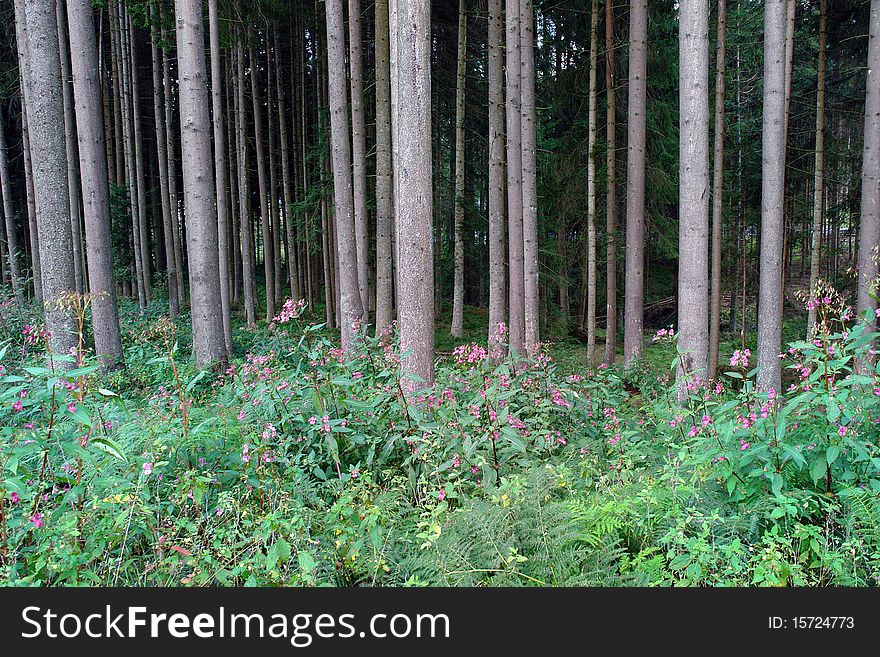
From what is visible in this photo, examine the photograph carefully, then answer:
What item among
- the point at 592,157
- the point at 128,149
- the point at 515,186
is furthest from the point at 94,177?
the point at 128,149

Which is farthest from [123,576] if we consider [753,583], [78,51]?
[78,51]

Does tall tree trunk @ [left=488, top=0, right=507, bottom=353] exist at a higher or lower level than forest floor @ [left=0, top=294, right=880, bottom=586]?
higher

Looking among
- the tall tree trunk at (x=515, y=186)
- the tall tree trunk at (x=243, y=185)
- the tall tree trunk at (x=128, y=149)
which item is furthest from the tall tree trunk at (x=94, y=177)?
the tall tree trunk at (x=128, y=149)

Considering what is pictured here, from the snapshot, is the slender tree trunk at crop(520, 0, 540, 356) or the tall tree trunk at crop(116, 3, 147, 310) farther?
the tall tree trunk at crop(116, 3, 147, 310)

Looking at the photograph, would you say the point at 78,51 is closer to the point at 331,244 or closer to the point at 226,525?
the point at 226,525

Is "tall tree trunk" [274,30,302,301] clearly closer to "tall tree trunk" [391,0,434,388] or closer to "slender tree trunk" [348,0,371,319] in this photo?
"slender tree trunk" [348,0,371,319]

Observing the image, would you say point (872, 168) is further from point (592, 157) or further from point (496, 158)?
point (496, 158)

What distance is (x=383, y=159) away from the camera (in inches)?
448

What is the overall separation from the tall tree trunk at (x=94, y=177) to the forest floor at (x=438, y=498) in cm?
456

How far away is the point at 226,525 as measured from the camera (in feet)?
10.8

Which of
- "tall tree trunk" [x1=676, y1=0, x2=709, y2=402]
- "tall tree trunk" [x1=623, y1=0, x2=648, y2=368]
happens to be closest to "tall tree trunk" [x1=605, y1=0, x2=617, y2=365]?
"tall tree trunk" [x1=623, y1=0, x2=648, y2=368]

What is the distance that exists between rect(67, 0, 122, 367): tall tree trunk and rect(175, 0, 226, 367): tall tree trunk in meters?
1.20

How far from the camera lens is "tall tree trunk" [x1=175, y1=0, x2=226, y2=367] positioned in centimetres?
850

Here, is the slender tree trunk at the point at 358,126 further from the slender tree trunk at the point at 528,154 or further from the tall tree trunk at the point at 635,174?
the tall tree trunk at the point at 635,174
